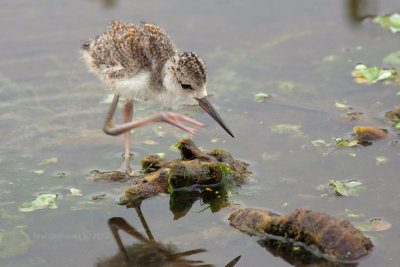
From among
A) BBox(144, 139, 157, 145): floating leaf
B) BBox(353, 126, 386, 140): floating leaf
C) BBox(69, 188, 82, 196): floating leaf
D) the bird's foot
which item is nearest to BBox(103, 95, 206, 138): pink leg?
the bird's foot

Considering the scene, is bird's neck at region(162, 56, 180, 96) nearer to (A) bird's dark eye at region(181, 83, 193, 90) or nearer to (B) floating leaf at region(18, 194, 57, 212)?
(A) bird's dark eye at region(181, 83, 193, 90)

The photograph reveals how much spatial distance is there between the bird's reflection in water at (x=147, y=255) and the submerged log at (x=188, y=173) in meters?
0.46

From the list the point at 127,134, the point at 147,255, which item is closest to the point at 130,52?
the point at 127,134

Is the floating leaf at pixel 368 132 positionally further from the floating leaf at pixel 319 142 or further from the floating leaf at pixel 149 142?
the floating leaf at pixel 149 142

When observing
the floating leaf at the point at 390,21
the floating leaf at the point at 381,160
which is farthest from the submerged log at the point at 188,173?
the floating leaf at the point at 390,21

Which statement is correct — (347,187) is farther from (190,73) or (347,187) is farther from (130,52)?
(130,52)

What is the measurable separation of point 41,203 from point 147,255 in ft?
3.43

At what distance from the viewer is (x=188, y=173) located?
4.73 m

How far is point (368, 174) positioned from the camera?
16.2 ft

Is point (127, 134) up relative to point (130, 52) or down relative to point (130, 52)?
down

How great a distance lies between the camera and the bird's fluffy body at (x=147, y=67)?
474 centimetres

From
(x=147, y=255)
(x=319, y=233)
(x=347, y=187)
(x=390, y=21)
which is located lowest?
(x=147, y=255)

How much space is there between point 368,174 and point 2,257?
2861mm

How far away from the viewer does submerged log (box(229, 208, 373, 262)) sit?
3.92m
